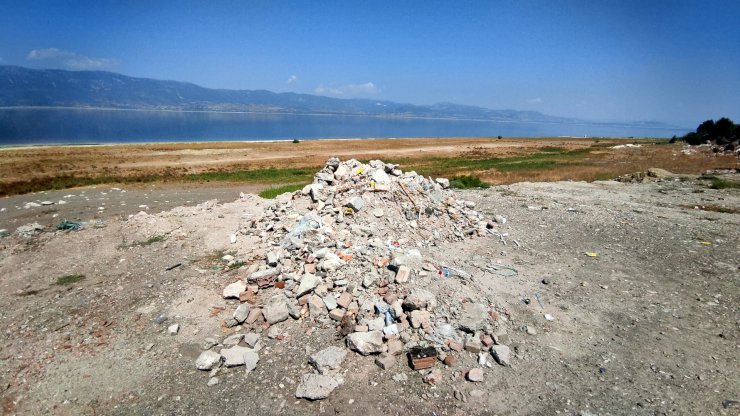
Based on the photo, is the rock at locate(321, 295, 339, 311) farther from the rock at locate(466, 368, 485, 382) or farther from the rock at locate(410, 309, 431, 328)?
the rock at locate(466, 368, 485, 382)

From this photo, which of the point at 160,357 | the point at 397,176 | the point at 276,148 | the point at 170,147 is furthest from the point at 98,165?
the point at 160,357

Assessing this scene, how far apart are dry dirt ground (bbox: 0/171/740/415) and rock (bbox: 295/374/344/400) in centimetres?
11

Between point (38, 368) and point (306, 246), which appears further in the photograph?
point (306, 246)

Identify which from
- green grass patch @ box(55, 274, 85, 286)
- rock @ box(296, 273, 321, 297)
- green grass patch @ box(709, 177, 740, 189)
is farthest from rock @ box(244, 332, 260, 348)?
green grass patch @ box(709, 177, 740, 189)

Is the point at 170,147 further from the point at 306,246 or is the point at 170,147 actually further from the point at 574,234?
the point at 574,234

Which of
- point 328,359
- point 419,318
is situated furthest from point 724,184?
point 328,359

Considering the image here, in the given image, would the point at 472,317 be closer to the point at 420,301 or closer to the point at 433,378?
the point at 420,301

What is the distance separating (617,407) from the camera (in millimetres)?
5500

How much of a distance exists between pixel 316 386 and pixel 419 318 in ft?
7.62

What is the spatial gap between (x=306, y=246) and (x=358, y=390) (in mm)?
4459

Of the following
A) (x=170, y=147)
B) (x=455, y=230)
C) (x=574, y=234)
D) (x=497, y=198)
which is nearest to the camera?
(x=455, y=230)

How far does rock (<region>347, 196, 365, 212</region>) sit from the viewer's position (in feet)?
37.5

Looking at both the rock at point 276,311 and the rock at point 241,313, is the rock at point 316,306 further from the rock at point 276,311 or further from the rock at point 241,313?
the rock at point 241,313

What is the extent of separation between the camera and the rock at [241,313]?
24.8 ft
